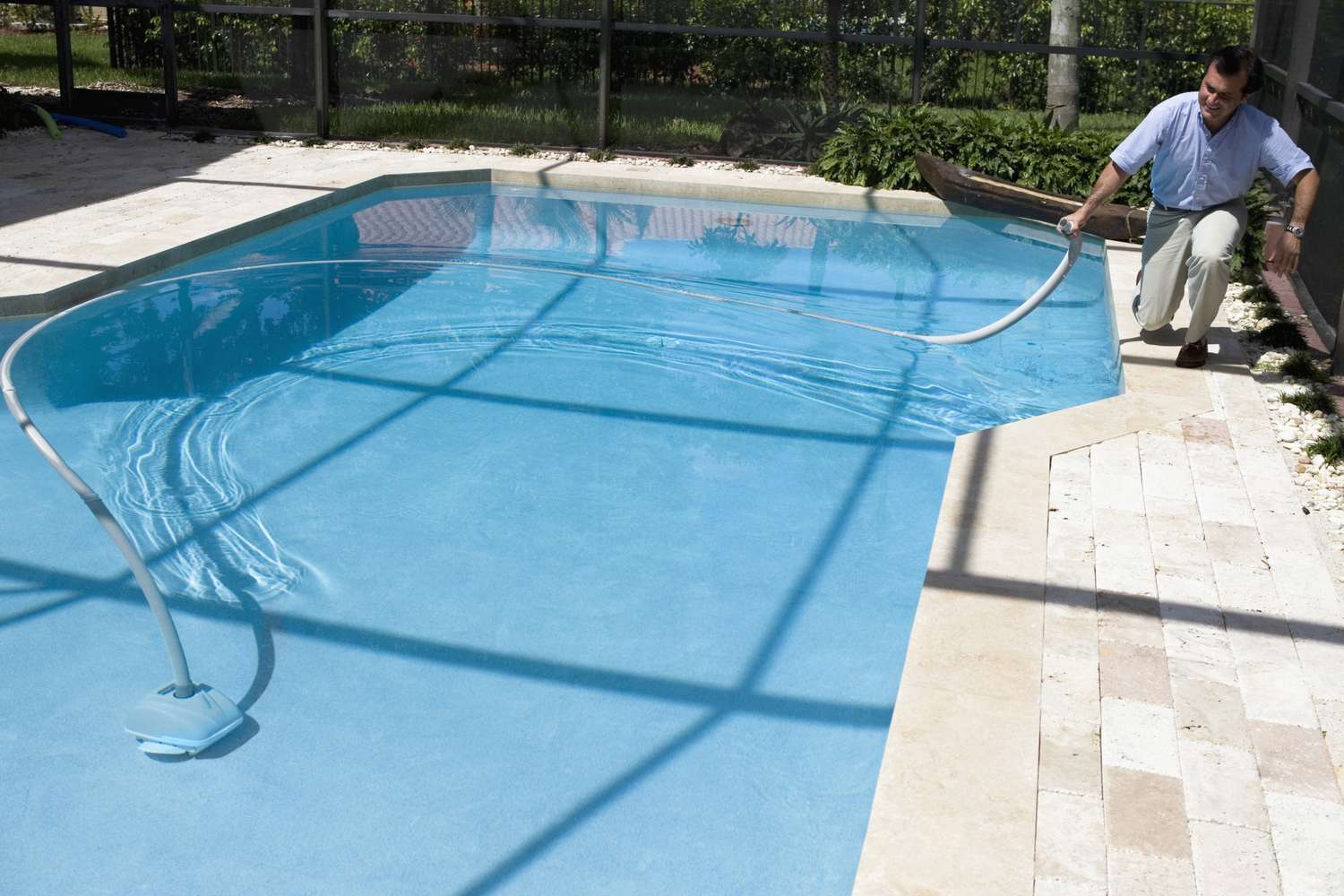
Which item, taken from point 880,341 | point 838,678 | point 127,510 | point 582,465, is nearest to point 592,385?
point 582,465

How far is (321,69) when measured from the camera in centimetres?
1287

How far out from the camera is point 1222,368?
6.29 m

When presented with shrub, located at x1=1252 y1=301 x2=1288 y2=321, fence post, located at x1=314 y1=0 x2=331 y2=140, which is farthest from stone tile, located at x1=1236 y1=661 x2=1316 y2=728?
fence post, located at x1=314 y1=0 x2=331 y2=140

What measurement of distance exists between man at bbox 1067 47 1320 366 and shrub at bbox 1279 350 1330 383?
0.37 meters

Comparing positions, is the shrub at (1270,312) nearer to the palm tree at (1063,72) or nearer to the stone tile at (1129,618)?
the stone tile at (1129,618)

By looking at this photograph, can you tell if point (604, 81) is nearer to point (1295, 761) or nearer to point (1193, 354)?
point (1193, 354)

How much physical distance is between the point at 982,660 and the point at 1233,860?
90cm

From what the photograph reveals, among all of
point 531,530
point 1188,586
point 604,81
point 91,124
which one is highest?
point 604,81

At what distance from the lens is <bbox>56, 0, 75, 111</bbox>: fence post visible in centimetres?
1268

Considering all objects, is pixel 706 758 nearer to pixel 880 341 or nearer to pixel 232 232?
pixel 880 341

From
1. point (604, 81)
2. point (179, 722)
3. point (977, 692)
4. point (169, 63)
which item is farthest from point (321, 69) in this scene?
point (977, 692)

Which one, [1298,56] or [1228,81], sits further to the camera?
[1298,56]

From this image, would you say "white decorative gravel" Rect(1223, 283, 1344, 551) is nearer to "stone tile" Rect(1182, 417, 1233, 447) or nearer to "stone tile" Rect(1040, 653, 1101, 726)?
"stone tile" Rect(1182, 417, 1233, 447)

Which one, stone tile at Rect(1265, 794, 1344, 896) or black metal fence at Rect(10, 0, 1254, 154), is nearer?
stone tile at Rect(1265, 794, 1344, 896)
